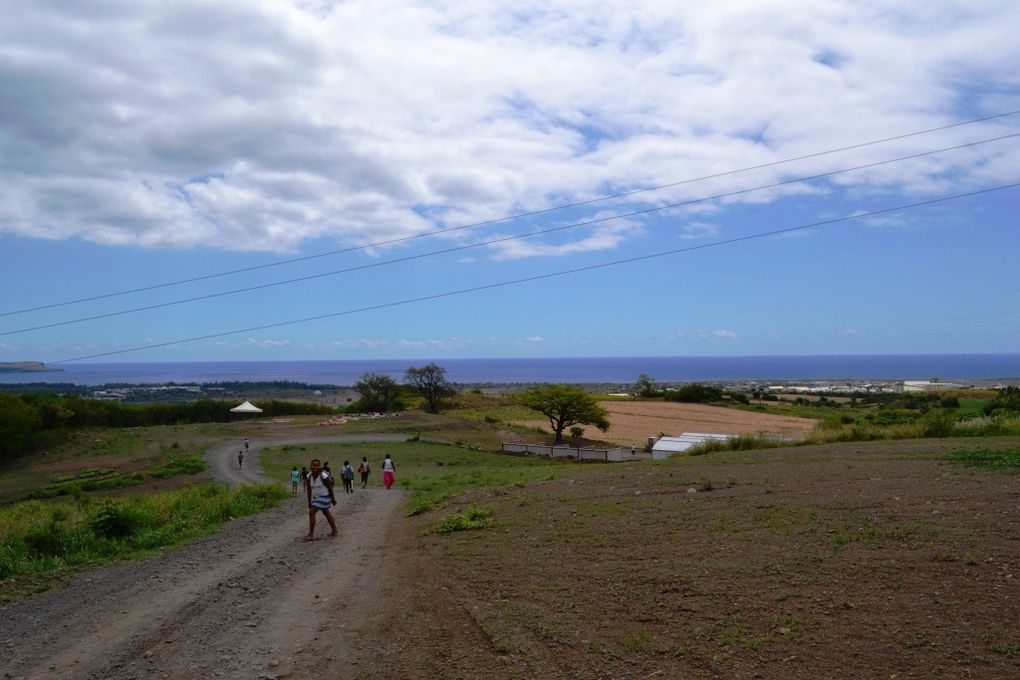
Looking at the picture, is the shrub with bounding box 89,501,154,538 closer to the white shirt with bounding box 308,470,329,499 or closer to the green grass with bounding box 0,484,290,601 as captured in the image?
the green grass with bounding box 0,484,290,601

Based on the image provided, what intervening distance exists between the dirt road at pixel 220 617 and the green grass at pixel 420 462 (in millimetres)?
11283

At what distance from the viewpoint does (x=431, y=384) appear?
8138cm

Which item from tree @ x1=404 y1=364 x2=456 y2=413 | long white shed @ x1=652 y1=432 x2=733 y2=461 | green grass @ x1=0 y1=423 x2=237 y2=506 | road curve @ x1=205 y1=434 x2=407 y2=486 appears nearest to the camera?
road curve @ x1=205 y1=434 x2=407 y2=486

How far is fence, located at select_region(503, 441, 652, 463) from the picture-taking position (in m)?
41.1

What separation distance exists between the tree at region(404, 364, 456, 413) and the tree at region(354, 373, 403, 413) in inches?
113

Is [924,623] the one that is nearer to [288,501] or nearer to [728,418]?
[288,501]

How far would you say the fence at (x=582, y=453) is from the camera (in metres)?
41.1

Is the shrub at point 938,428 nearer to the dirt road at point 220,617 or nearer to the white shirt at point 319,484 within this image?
the dirt road at point 220,617

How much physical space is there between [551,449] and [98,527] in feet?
100

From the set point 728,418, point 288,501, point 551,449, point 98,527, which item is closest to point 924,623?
point 98,527

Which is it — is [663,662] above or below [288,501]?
above

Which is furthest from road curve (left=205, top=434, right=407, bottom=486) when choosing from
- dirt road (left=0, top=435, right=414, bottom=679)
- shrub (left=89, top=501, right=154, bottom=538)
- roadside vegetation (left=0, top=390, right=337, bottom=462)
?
dirt road (left=0, top=435, right=414, bottom=679)

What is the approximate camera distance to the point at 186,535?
1602 centimetres

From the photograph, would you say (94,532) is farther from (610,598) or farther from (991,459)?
(991,459)
